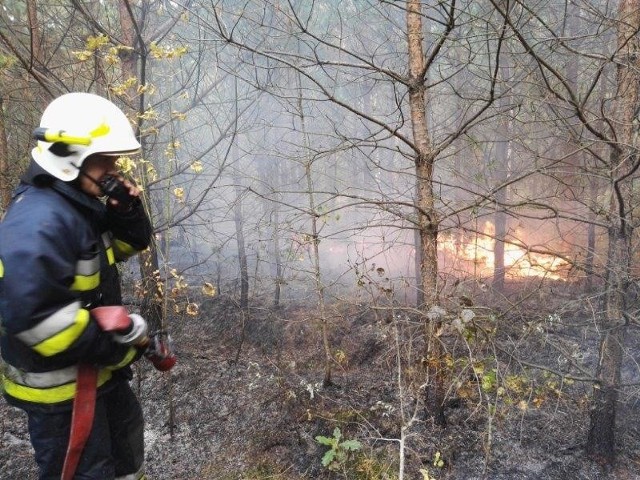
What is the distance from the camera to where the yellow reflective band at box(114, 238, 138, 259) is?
9.48 ft

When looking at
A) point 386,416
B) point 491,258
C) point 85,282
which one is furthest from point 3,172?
point 491,258

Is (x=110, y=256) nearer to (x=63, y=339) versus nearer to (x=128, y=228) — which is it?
(x=128, y=228)

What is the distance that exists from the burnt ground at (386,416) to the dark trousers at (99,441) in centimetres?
179

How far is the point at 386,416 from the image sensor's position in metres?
5.22

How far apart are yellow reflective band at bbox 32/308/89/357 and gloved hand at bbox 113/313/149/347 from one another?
232 mm

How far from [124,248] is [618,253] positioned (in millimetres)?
4759

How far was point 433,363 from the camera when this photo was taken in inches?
180

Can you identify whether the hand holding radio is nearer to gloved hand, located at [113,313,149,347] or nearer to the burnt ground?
gloved hand, located at [113,313,149,347]

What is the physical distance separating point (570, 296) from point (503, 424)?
16.0 feet

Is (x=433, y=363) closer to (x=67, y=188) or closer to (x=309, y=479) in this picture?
(x=309, y=479)

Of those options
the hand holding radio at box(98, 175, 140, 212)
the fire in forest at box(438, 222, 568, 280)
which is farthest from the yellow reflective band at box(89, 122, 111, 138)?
the fire in forest at box(438, 222, 568, 280)

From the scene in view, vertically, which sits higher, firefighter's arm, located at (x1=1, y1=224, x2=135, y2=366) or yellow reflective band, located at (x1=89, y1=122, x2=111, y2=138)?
yellow reflective band, located at (x1=89, y1=122, x2=111, y2=138)

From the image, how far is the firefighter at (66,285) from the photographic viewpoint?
1999 millimetres

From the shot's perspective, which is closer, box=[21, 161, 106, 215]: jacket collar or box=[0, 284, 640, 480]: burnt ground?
box=[21, 161, 106, 215]: jacket collar
